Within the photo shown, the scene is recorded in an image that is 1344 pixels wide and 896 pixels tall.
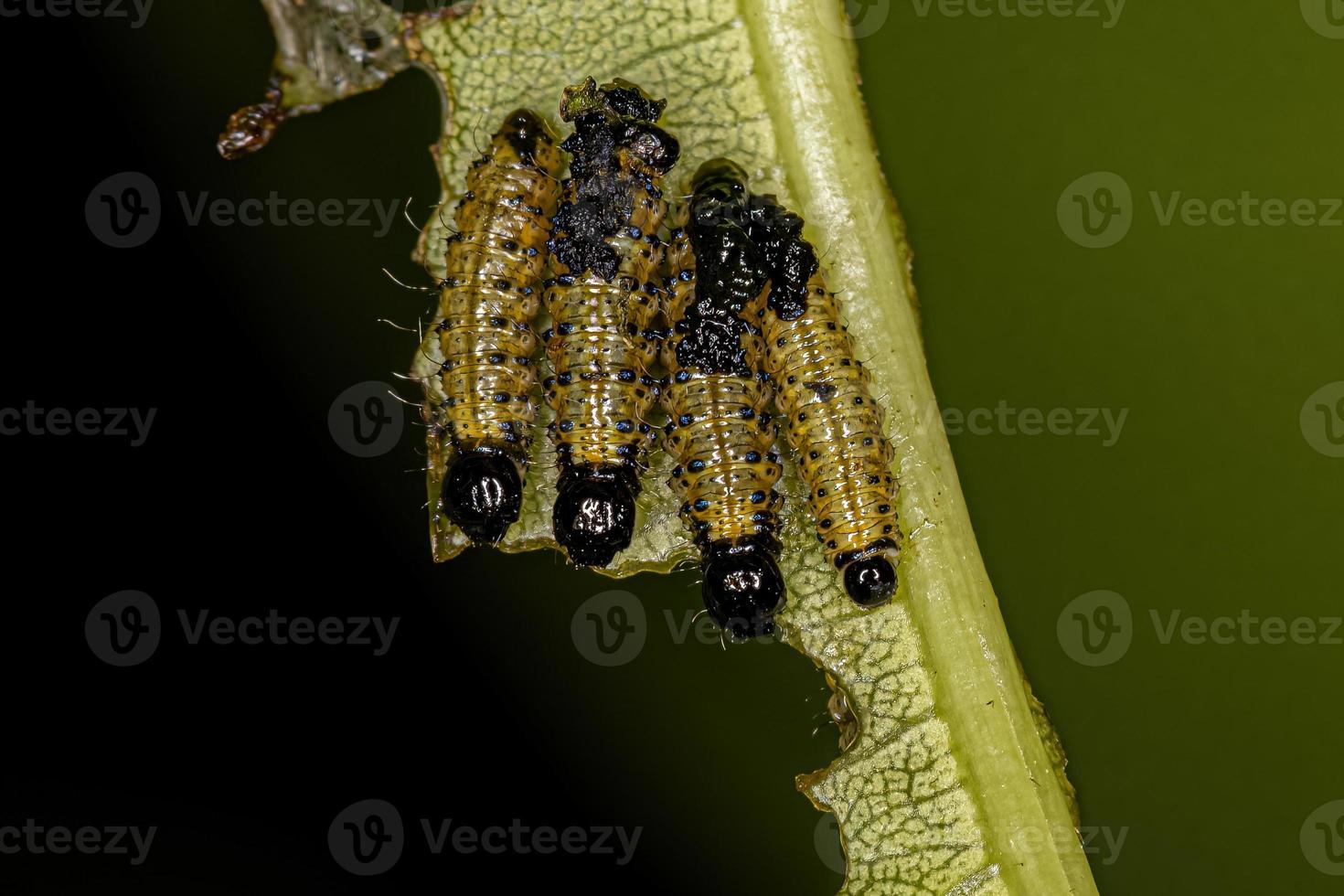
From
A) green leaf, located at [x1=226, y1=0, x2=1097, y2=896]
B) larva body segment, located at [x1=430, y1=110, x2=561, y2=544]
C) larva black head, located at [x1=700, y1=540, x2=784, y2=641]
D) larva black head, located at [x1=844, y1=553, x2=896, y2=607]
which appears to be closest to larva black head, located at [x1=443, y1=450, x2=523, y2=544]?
larva body segment, located at [x1=430, y1=110, x2=561, y2=544]

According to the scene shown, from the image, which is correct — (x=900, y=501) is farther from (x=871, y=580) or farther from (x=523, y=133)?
(x=523, y=133)

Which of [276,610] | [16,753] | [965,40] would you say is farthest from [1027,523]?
[16,753]

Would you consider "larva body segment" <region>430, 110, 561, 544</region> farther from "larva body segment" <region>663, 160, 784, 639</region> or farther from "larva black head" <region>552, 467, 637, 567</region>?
"larva body segment" <region>663, 160, 784, 639</region>

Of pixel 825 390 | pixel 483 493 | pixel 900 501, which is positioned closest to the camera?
pixel 825 390

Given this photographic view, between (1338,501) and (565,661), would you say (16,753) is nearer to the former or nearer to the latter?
(565,661)

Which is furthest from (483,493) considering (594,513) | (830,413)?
(830,413)
